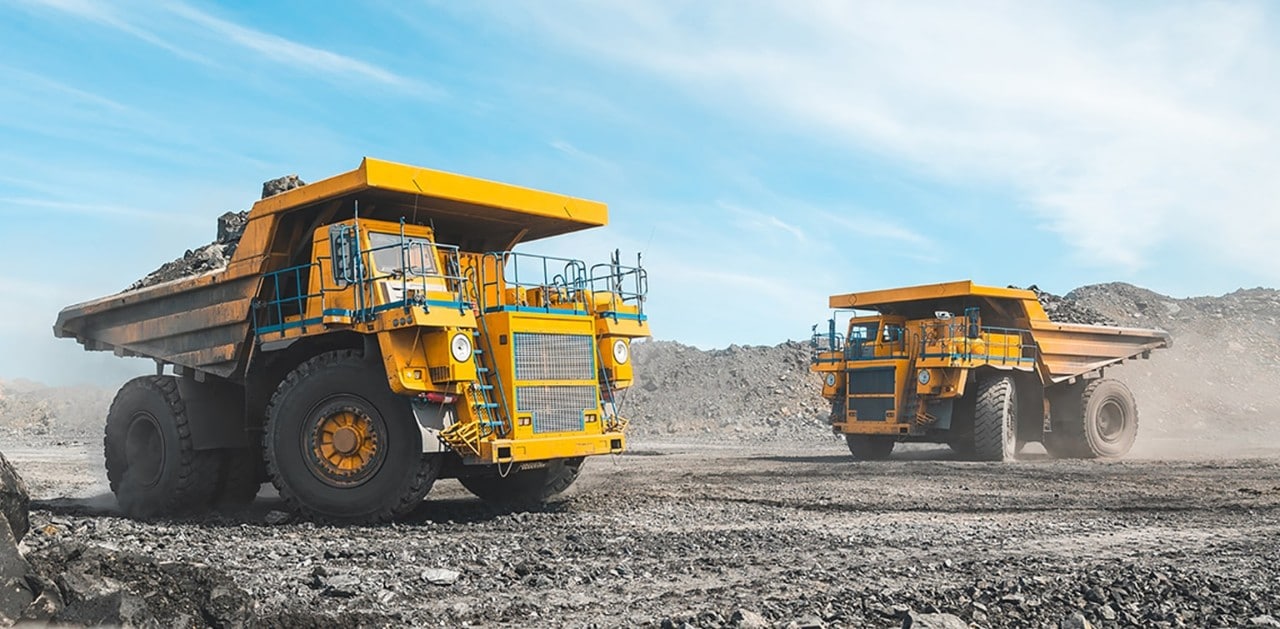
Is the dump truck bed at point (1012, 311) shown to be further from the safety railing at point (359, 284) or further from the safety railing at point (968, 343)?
the safety railing at point (359, 284)

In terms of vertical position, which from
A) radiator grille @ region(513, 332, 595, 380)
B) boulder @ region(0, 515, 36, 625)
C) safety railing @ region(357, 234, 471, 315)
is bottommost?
boulder @ region(0, 515, 36, 625)

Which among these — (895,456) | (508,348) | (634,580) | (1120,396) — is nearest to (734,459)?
(895,456)

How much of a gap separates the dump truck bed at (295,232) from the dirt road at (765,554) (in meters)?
1.71

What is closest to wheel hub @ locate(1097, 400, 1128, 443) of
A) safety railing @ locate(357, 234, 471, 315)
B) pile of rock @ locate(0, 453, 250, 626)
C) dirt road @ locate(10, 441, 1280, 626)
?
dirt road @ locate(10, 441, 1280, 626)

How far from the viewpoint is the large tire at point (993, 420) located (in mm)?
17750

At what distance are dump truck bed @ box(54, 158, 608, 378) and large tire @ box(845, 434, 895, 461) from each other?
9040 millimetres

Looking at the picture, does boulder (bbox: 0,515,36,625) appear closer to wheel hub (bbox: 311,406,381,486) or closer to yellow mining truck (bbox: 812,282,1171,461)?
wheel hub (bbox: 311,406,381,486)

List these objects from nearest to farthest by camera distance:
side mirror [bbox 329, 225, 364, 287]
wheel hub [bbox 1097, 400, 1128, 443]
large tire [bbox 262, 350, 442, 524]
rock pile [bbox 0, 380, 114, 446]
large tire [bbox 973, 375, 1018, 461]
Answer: large tire [bbox 262, 350, 442, 524], side mirror [bbox 329, 225, 364, 287], large tire [bbox 973, 375, 1018, 461], wheel hub [bbox 1097, 400, 1128, 443], rock pile [bbox 0, 380, 114, 446]

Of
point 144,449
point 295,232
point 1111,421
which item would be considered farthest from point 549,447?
point 1111,421

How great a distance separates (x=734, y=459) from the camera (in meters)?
19.0

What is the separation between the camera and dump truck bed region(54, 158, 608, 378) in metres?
10.1

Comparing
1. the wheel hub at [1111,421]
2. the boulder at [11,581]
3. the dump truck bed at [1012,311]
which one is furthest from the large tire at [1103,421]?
the boulder at [11,581]

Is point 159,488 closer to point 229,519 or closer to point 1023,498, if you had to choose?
point 229,519

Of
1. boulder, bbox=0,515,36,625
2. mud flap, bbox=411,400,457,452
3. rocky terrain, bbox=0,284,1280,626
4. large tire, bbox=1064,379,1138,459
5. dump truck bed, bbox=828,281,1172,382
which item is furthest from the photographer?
large tire, bbox=1064,379,1138,459
